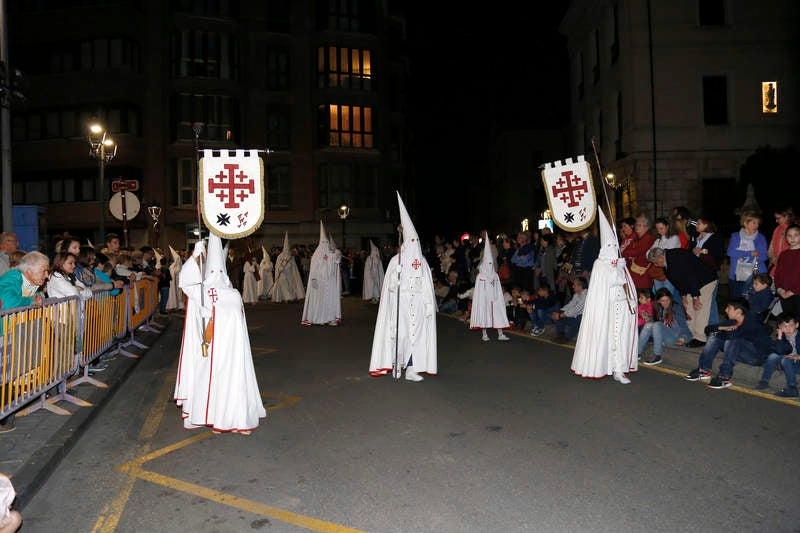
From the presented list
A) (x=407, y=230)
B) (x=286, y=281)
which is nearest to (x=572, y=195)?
(x=407, y=230)

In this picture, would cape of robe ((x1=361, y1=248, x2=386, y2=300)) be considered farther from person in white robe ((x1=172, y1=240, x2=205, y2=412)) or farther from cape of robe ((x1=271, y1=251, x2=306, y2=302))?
person in white robe ((x1=172, y1=240, x2=205, y2=412))

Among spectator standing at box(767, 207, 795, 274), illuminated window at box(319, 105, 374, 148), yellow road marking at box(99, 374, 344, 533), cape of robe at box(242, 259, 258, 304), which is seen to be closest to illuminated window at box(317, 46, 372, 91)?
illuminated window at box(319, 105, 374, 148)

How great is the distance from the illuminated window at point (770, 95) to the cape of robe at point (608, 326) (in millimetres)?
22724

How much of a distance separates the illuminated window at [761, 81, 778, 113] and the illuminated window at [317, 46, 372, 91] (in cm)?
2101

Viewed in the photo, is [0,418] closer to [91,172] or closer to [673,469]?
[673,469]

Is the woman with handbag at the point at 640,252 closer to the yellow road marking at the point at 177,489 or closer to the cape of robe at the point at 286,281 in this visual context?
the yellow road marking at the point at 177,489

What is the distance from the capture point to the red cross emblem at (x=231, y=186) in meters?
6.51

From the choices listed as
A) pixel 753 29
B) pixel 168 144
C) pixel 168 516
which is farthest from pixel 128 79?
pixel 168 516

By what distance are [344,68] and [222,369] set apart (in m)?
→ 34.5

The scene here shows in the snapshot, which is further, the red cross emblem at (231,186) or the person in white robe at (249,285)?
the person in white robe at (249,285)

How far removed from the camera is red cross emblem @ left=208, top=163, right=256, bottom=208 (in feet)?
21.4

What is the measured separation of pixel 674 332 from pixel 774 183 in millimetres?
16523

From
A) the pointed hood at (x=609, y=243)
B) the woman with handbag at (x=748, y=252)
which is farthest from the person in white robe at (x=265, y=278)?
the woman with handbag at (x=748, y=252)

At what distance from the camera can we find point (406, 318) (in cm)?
862
